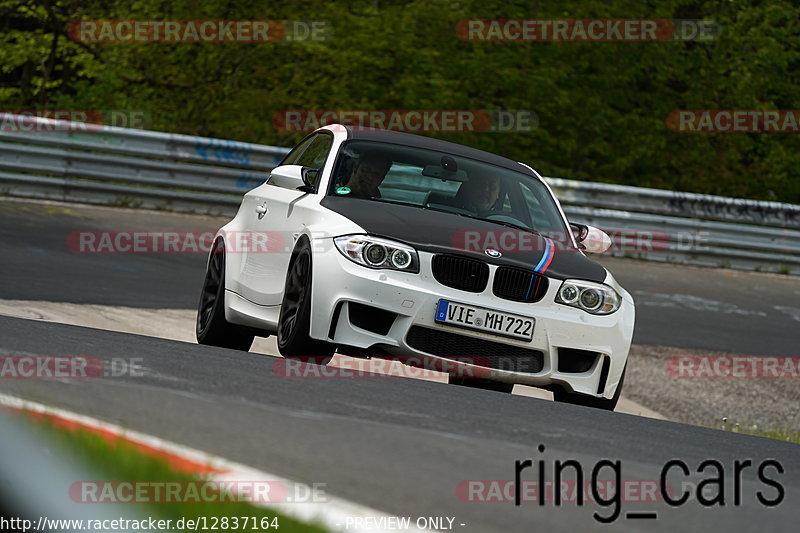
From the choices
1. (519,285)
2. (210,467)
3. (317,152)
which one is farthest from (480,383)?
(210,467)

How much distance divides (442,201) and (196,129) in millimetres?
16093

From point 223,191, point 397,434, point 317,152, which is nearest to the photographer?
point 397,434

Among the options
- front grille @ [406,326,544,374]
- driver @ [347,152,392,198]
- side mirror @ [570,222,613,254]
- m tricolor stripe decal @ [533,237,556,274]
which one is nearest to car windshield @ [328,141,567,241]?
driver @ [347,152,392,198]

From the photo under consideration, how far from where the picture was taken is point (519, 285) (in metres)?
7.47

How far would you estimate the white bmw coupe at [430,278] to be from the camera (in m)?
7.28

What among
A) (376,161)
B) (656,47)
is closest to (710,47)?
(656,47)

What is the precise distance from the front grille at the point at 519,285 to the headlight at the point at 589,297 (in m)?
0.13

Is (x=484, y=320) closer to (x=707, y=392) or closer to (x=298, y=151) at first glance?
(x=298, y=151)

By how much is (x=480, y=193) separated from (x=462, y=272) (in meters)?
1.36

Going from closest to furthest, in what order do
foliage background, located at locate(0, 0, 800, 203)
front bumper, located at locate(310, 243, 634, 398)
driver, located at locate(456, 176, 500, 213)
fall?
front bumper, located at locate(310, 243, 634, 398), driver, located at locate(456, 176, 500, 213), foliage background, located at locate(0, 0, 800, 203)

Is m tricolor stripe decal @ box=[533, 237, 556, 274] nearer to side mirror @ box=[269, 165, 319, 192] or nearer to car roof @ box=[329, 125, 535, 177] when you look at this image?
car roof @ box=[329, 125, 535, 177]

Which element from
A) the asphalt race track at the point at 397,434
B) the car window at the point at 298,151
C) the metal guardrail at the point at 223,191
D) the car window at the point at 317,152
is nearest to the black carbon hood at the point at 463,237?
the car window at the point at 317,152

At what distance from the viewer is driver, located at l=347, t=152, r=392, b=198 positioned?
8.31 meters

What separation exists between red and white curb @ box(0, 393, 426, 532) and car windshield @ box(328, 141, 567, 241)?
172 inches
